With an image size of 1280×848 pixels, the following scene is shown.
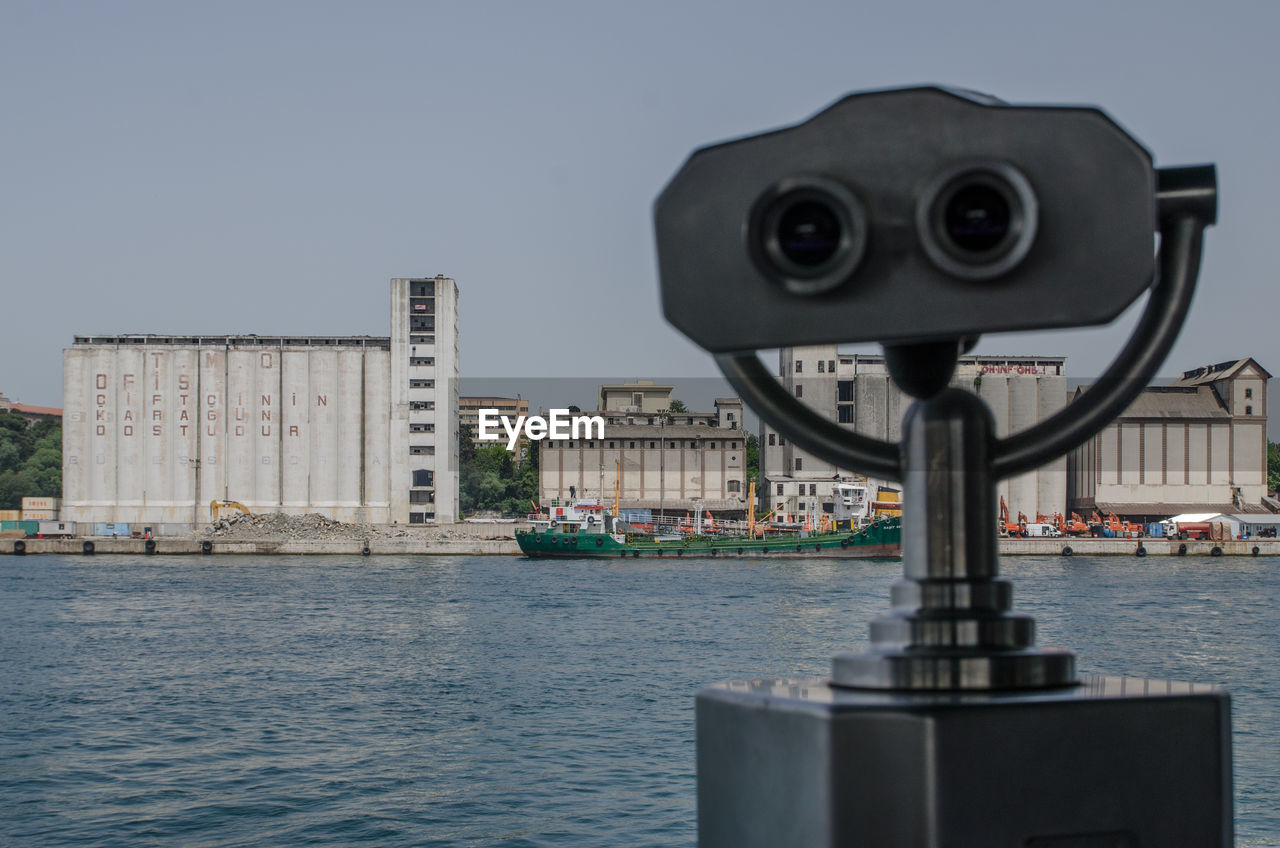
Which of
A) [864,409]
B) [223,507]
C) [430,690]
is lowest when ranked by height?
[430,690]

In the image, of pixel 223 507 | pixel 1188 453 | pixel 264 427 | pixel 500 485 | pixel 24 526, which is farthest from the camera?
pixel 500 485

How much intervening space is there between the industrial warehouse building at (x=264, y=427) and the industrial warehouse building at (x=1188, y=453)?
3503 cm

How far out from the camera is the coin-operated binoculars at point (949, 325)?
0.88 m

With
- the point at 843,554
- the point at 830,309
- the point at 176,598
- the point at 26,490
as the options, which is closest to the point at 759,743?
the point at 830,309

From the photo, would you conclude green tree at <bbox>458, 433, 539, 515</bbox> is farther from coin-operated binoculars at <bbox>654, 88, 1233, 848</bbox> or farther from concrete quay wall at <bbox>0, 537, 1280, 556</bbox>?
coin-operated binoculars at <bbox>654, 88, 1233, 848</bbox>

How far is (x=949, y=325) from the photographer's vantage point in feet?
2.85

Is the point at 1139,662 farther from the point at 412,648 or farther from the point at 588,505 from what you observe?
the point at 588,505

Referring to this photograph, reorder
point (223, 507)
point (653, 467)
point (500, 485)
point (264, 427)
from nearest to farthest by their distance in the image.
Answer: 1. point (223, 507)
2. point (264, 427)
3. point (653, 467)
4. point (500, 485)

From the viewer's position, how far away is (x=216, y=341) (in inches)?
2341

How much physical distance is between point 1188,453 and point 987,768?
227ft

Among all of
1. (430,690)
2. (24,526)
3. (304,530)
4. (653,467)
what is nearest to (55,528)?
(24,526)

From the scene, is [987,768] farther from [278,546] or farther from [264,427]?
[264,427]

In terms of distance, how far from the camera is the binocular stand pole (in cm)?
89

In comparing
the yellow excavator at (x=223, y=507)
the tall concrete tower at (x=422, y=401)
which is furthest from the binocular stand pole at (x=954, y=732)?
the yellow excavator at (x=223, y=507)
